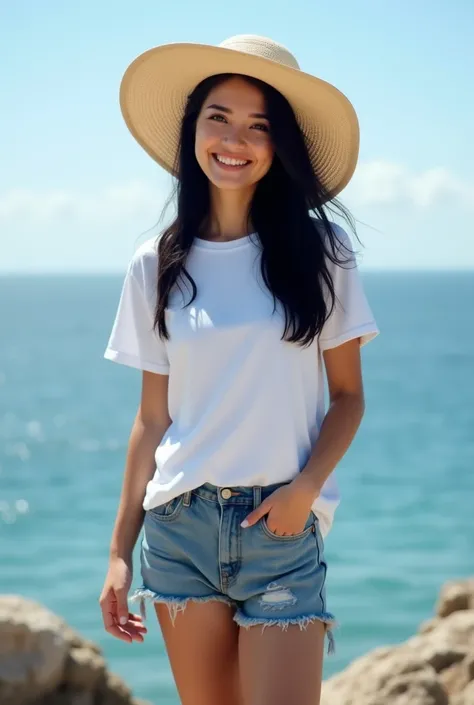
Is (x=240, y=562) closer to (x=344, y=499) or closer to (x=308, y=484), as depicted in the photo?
(x=308, y=484)

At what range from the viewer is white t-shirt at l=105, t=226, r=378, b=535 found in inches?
111

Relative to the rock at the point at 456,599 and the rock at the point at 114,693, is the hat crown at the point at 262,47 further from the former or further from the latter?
the rock at the point at 456,599

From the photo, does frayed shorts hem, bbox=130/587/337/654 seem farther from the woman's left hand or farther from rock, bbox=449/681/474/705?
rock, bbox=449/681/474/705

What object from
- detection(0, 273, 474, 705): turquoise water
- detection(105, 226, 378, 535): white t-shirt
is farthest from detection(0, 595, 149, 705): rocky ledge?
detection(0, 273, 474, 705): turquoise water

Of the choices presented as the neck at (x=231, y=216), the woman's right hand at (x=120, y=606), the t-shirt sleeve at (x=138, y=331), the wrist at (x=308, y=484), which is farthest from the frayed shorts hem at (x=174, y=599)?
the neck at (x=231, y=216)

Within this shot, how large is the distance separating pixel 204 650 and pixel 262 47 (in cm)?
155

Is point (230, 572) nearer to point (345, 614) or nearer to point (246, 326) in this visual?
point (246, 326)

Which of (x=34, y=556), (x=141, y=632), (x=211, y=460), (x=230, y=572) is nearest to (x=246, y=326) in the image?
(x=211, y=460)

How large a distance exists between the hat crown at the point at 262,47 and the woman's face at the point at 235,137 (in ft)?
0.30

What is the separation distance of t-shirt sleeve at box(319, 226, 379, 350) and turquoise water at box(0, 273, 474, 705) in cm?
821

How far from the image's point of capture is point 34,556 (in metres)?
16.7

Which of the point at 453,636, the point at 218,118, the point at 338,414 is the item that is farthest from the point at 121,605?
the point at 453,636

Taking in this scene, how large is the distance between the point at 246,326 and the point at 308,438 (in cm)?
33

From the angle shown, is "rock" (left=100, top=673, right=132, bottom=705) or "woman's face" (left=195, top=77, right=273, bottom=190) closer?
"woman's face" (left=195, top=77, right=273, bottom=190)
